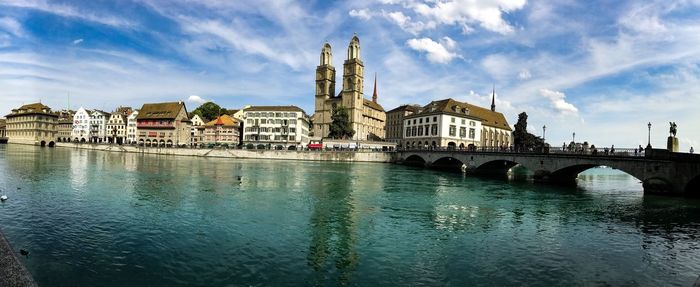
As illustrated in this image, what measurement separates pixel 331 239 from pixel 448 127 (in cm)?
7754

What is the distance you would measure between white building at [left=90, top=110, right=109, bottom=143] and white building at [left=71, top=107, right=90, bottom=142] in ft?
6.04

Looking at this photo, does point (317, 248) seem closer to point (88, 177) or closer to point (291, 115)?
point (88, 177)

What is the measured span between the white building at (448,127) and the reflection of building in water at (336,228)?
55712 mm

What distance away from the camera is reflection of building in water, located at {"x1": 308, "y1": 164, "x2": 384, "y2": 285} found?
13.4 metres

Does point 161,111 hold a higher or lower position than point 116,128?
higher

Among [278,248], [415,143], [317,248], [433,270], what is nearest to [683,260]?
[433,270]

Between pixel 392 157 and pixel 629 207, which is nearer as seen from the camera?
pixel 629 207

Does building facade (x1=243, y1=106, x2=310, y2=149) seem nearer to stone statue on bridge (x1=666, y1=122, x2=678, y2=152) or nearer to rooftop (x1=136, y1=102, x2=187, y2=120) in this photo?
rooftop (x1=136, y1=102, x2=187, y2=120)

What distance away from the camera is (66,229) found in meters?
16.9

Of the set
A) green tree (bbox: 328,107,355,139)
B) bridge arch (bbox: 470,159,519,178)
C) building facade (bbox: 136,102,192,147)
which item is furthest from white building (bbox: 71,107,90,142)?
bridge arch (bbox: 470,159,519,178)

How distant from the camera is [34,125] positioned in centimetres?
13550

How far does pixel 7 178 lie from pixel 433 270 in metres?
36.6

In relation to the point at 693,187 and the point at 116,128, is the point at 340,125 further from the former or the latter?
the point at 116,128

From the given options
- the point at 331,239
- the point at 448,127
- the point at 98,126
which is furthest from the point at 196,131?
the point at 331,239
